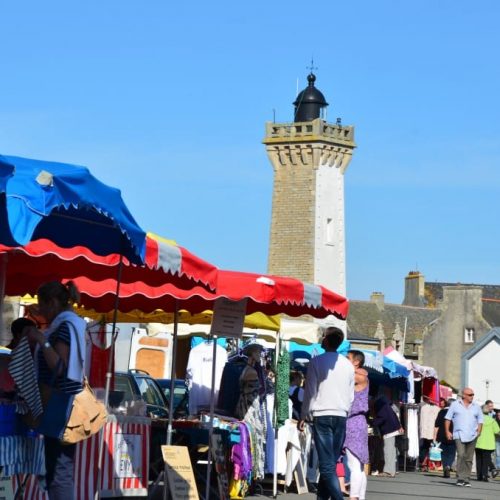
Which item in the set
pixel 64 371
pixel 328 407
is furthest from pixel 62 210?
pixel 328 407

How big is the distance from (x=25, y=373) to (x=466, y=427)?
55.2 feet

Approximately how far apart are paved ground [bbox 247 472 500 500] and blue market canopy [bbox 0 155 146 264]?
627 centimetres

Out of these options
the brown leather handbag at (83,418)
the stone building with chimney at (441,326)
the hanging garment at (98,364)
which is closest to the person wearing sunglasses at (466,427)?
the hanging garment at (98,364)

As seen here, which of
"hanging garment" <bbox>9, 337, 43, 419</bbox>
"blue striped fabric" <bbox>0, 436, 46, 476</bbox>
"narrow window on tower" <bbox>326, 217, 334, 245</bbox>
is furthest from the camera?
"narrow window on tower" <bbox>326, 217, 334, 245</bbox>

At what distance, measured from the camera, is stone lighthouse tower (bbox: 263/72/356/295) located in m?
85.2

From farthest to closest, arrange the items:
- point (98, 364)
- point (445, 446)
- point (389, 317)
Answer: point (389, 317), point (445, 446), point (98, 364)

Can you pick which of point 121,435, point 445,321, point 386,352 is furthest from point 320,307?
point 445,321

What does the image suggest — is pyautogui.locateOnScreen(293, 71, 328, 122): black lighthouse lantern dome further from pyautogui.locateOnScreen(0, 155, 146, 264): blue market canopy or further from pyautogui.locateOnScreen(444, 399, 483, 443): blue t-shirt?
pyautogui.locateOnScreen(0, 155, 146, 264): blue market canopy

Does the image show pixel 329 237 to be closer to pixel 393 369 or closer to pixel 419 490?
pixel 393 369

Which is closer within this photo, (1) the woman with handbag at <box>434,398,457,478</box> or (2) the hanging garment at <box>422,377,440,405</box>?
(1) the woman with handbag at <box>434,398,457,478</box>

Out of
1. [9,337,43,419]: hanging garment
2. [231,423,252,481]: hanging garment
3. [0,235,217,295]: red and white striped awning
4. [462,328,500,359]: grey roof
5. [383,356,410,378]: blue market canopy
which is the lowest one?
[231,423,252,481]: hanging garment

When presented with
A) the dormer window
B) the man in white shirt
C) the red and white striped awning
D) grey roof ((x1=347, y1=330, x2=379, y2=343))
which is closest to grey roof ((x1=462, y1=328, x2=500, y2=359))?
grey roof ((x1=347, y1=330, x2=379, y2=343))

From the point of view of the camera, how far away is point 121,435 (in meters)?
12.9

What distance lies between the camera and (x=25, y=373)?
28.8ft
